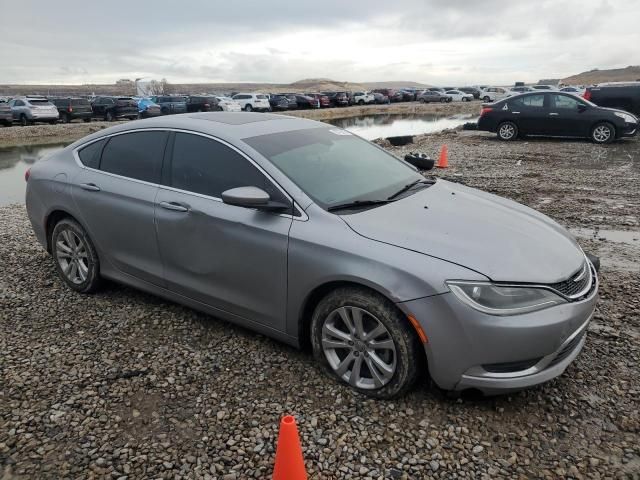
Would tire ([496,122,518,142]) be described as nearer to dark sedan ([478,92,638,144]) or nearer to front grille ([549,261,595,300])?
dark sedan ([478,92,638,144])

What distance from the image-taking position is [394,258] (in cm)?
278

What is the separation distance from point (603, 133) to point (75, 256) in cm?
1497

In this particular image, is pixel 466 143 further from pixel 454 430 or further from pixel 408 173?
pixel 454 430

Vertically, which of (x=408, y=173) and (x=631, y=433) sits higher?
(x=408, y=173)

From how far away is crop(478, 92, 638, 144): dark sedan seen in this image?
14141 mm

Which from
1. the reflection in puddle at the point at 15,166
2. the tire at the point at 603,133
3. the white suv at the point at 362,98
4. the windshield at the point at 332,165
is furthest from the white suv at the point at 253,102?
Result: the windshield at the point at 332,165

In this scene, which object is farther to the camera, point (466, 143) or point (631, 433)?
point (466, 143)

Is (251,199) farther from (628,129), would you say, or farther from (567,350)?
(628,129)

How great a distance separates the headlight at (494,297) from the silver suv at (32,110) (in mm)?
31350

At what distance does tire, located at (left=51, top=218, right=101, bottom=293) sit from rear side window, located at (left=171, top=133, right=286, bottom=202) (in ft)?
4.19

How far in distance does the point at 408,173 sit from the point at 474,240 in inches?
52.7

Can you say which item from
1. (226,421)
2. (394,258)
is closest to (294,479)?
(226,421)

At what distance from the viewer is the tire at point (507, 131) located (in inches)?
615

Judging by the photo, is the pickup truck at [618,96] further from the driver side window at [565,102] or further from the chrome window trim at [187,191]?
the chrome window trim at [187,191]
